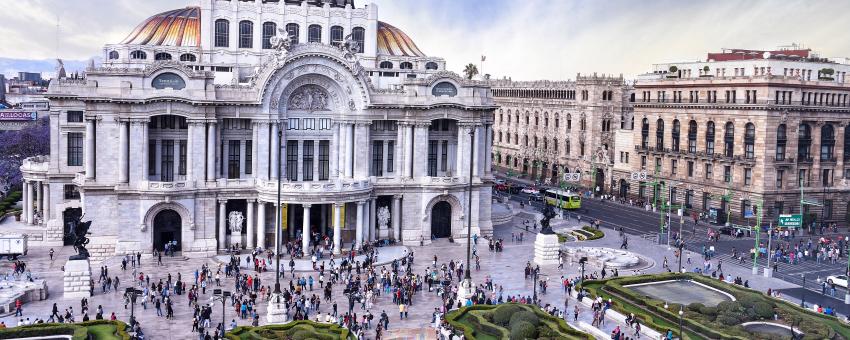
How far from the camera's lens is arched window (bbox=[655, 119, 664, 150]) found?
343ft

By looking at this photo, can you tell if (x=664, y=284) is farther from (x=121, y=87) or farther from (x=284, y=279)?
(x=121, y=87)

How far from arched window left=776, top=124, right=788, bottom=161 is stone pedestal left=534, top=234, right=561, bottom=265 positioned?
35806mm

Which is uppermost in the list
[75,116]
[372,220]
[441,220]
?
[75,116]

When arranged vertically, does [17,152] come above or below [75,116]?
Answer: below

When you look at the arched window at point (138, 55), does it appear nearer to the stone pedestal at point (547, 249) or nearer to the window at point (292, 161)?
the window at point (292, 161)

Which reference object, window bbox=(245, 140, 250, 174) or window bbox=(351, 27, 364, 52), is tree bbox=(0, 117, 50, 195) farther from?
window bbox=(351, 27, 364, 52)

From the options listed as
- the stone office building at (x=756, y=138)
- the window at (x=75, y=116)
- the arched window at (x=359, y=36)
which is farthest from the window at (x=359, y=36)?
the stone office building at (x=756, y=138)

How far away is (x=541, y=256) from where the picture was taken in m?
68.3

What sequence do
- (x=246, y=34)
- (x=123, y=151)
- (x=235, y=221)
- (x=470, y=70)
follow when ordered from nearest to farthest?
1. (x=123, y=151)
2. (x=235, y=221)
3. (x=246, y=34)
4. (x=470, y=70)

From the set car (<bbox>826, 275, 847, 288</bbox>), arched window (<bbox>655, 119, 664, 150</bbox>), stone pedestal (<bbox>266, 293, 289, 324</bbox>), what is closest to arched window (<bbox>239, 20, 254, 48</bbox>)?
stone pedestal (<bbox>266, 293, 289, 324</bbox>)

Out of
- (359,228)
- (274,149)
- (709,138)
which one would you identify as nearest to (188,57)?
(274,149)

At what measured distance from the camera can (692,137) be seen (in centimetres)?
9950

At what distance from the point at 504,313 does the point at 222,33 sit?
50083mm

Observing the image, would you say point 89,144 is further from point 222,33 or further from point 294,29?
point 294,29
